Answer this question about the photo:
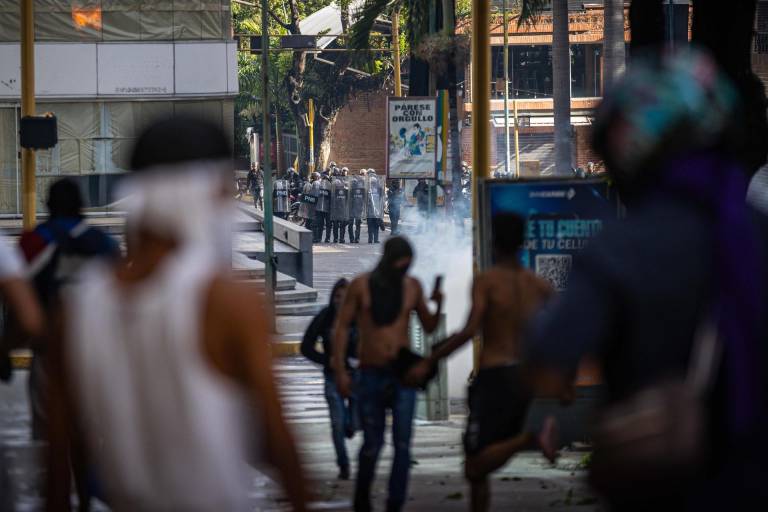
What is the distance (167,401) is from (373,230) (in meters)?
40.0

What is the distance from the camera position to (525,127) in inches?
2810

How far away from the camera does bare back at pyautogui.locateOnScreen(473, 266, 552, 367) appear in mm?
7207

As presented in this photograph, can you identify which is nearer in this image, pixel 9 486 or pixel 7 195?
pixel 9 486

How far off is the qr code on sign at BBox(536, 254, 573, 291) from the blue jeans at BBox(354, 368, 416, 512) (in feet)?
11.0

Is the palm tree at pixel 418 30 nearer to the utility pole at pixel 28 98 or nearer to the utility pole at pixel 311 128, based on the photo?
the utility pole at pixel 28 98

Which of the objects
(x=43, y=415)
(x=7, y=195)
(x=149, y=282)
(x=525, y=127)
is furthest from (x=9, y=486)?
(x=525, y=127)

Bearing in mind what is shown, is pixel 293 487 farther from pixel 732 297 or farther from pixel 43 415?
pixel 43 415

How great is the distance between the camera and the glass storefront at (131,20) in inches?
1373

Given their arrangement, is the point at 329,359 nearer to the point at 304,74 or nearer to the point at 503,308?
the point at 503,308

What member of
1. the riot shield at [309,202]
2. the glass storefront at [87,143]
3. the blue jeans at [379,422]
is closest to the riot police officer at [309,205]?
the riot shield at [309,202]

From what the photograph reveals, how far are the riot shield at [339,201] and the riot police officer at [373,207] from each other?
0.60m

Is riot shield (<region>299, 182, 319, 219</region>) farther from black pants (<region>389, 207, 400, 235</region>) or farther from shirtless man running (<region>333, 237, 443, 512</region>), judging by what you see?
shirtless man running (<region>333, 237, 443, 512</region>)

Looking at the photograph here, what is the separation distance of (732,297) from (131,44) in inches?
1315

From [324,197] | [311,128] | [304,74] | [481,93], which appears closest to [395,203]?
[324,197]
